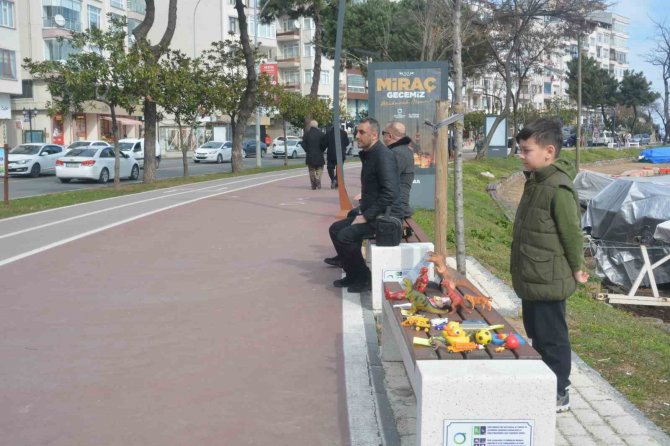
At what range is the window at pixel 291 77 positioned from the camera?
9100 cm

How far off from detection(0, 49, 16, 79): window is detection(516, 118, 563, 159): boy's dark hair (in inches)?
2069

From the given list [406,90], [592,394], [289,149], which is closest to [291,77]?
[289,149]

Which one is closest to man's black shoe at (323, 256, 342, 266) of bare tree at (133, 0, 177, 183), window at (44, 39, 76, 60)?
bare tree at (133, 0, 177, 183)

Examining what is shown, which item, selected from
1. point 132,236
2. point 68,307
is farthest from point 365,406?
point 132,236

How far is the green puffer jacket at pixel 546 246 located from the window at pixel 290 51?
87.8 metres

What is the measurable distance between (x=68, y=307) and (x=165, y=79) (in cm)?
1927

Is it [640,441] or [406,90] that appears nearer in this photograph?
[640,441]

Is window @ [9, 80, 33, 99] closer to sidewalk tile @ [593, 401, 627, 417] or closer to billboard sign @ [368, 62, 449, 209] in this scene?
billboard sign @ [368, 62, 449, 209]

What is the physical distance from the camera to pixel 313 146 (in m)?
20.8

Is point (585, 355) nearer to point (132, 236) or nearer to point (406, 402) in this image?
point (406, 402)

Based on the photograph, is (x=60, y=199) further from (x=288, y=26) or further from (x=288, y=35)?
(x=288, y=26)

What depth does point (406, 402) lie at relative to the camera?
525 cm

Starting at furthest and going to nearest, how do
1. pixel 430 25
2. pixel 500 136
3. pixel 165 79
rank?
A: pixel 500 136
pixel 430 25
pixel 165 79

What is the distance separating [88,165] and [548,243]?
27.9 metres
